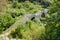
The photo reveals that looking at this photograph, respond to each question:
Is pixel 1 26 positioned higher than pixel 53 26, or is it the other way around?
pixel 53 26

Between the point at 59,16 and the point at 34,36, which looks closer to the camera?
the point at 59,16

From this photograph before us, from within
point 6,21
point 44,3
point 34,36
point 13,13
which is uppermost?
point 34,36

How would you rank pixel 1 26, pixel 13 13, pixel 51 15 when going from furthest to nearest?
pixel 13 13, pixel 1 26, pixel 51 15

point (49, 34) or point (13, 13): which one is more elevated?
point (49, 34)

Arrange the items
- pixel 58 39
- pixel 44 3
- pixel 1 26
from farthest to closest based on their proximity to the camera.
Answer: pixel 44 3 < pixel 1 26 < pixel 58 39

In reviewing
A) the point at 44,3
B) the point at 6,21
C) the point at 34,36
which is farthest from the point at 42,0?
the point at 34,36

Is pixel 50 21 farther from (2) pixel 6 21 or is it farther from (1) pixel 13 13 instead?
(1) pixel 13 13

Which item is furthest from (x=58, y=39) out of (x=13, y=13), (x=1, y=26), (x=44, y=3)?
(x=44, y=3)

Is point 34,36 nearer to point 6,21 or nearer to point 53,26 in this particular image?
point 53,26

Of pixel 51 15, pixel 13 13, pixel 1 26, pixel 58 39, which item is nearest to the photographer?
pixel 58 39
